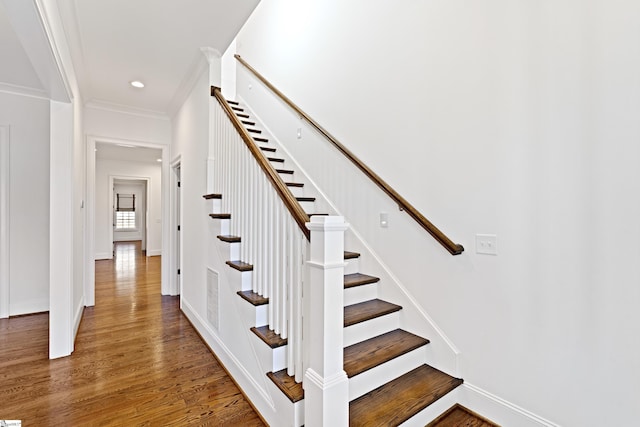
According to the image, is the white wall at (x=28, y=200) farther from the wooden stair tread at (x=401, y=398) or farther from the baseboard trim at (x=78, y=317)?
the wooden stair tread at (x=401, y=398)

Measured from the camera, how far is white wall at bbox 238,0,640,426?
1435 millimetres

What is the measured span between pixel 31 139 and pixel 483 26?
15.9ft

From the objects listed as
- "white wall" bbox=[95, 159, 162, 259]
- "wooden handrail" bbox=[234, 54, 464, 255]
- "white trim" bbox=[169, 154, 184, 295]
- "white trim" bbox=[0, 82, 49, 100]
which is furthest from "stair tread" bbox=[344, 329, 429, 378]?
"white wall" bbox=[95, 159, 162, 259]

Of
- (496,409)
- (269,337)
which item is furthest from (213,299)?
(496,409)

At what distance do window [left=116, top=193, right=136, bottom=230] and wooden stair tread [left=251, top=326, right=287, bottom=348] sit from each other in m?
11.6

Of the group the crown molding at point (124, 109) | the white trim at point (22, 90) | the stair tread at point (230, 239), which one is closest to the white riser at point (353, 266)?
the stair tread at point (230, 239)

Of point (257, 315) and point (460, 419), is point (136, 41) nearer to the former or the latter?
point (257, 315)

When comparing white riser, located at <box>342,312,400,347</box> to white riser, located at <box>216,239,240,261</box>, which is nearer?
white riser, located at <box>342,312,400,347</box>

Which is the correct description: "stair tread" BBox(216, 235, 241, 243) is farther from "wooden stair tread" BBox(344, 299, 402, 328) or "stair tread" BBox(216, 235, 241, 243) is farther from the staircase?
"wooden stair tread" BBox(344, 299, 402, 328)

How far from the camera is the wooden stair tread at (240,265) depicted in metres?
2.17

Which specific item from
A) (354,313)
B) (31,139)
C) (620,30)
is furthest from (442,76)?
(31,139)

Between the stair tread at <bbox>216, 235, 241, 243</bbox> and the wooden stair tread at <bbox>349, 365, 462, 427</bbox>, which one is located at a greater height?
the stair tread at <bbox>216, 235, 241, 243</bbox>

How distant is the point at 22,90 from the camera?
3.61 m

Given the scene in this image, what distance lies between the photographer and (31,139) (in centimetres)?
372
